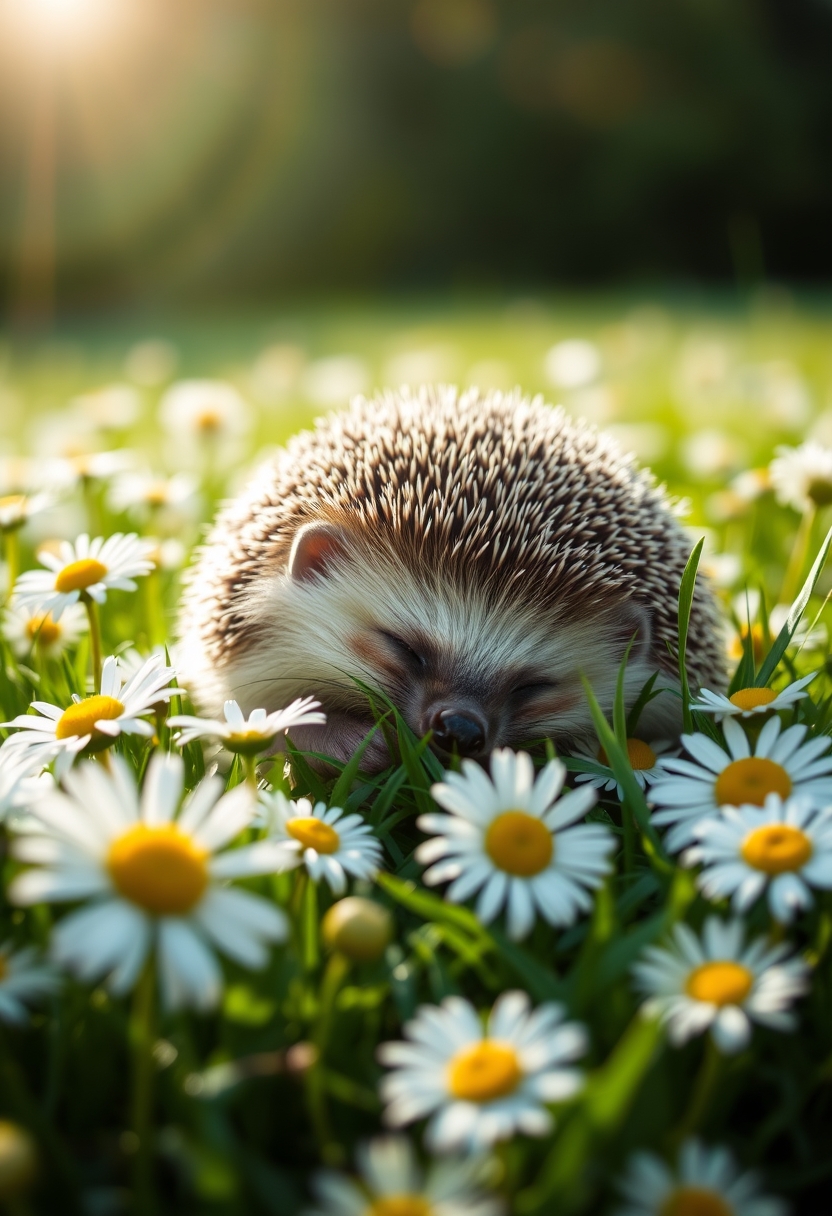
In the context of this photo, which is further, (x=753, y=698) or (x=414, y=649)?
(x=414, y=649)

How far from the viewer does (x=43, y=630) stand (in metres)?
2.34

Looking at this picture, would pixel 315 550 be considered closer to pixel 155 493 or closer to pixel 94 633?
pixel 94 633

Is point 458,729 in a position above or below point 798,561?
below

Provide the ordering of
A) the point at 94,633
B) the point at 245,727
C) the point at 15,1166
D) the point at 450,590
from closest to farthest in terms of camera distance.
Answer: the point at 15,1166, the point at 245,727, the point at 94,633, the point at 450,590

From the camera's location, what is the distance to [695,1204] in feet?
3.52

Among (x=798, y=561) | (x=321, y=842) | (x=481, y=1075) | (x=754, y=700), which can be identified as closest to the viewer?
(x=481, y=1075)

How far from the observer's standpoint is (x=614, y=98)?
63.3 feet

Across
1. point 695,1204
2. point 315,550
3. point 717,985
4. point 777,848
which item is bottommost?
point 695,1204

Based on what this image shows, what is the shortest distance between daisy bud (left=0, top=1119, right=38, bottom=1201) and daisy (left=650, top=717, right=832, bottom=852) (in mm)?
933

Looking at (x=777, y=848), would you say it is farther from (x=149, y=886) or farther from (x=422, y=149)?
(x=422, y=149)

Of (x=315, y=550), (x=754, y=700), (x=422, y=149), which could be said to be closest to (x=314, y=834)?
(x=754, y=700)

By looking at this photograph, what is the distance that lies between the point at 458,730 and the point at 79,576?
2.67 feet

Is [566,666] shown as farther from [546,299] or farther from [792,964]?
[546,299]

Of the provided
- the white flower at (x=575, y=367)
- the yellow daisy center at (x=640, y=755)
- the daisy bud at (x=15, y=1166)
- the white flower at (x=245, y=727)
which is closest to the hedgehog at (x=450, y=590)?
the yellow daisy center at (x=640, y=755)
